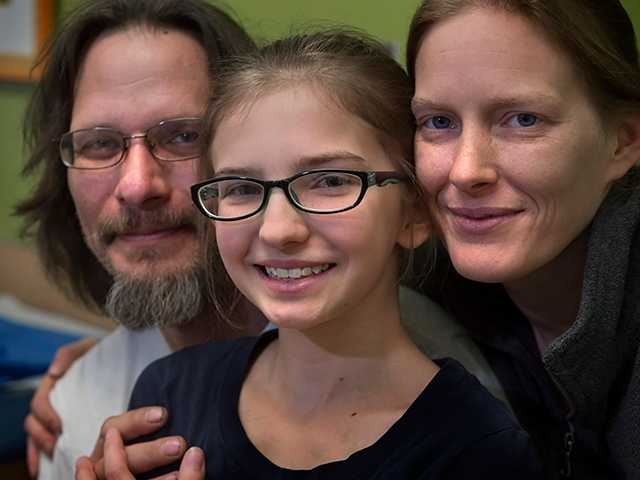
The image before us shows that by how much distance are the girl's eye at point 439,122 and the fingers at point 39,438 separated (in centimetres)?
98

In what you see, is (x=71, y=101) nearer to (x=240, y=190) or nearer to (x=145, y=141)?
(x=145, y=141)

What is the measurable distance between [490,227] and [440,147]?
111 mm

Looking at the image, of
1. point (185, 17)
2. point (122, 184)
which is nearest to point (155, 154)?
point (122, 184)

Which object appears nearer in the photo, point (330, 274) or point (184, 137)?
point (330, 274)

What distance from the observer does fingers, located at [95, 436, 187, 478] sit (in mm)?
1086

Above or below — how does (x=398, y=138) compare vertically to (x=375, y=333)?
above

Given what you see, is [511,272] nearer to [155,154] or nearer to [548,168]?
[548,168]

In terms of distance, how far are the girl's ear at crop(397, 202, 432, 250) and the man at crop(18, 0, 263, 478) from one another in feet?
1.31

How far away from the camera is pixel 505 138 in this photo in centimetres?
94

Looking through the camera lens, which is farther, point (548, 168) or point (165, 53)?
point (165, 53)

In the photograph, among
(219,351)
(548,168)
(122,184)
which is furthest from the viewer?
(122,184)

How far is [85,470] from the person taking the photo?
3.91ft

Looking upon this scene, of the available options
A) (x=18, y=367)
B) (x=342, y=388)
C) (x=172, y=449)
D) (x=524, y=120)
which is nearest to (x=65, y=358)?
Result: (x=18, y=367)

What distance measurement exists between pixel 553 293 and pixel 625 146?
234mm
